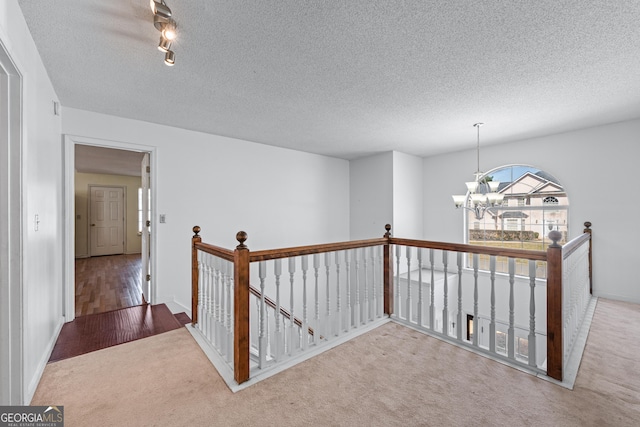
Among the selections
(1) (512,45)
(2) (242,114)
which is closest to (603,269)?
(1) (512,45)

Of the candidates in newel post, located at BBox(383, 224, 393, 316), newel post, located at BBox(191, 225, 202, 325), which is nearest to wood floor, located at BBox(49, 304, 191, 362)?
newel post, located at BBox(191, 225, 202, 325)

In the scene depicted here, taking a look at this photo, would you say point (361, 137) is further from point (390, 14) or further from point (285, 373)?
point (285, 373)

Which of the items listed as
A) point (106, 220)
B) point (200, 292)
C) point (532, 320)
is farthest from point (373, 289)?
point (106, 220)

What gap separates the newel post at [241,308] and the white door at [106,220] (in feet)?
24.6

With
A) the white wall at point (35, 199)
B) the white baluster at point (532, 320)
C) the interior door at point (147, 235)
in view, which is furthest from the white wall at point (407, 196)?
the white wall at point (35, 199)

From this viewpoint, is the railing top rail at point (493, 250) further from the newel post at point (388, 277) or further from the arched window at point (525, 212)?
the arched window at point (525, 212)

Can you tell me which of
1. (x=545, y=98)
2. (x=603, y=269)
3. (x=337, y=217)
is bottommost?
(x=603, y=269)

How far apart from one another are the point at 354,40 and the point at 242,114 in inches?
69.3

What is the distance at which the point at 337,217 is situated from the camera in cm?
562

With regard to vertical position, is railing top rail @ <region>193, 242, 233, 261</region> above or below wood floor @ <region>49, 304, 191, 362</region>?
above

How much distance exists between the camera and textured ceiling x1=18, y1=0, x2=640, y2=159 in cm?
158

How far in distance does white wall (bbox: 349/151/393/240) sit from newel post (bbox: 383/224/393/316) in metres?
1.99

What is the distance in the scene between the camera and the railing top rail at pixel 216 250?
1952mm

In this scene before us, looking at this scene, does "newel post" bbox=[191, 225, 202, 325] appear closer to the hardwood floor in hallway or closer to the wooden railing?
the wooden railing
